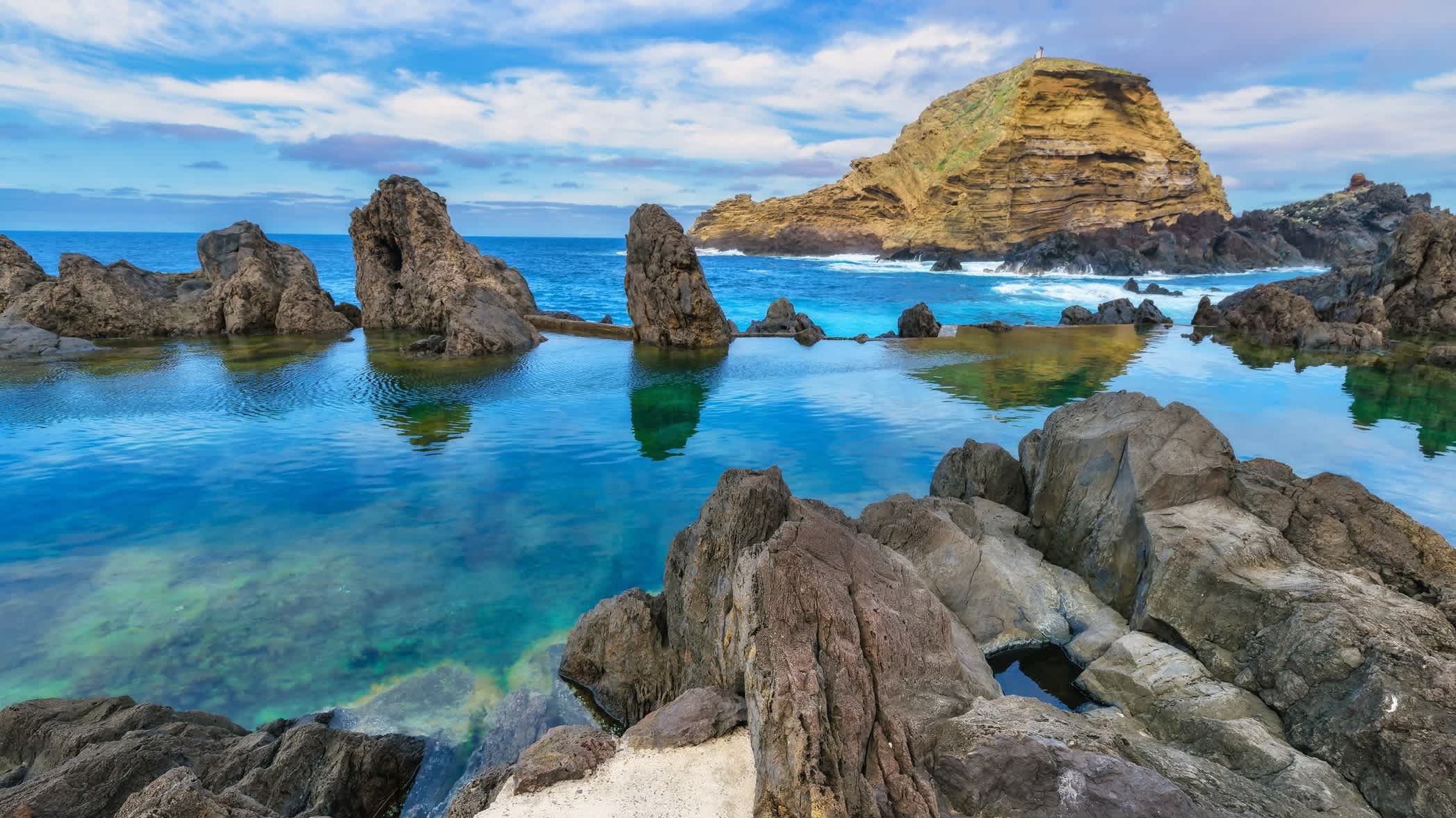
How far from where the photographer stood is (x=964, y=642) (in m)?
6.94

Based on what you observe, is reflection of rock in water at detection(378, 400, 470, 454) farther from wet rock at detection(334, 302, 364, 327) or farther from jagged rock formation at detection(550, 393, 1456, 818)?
wet rock at detection(334, 302, 364, 327)

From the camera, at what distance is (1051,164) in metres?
91.2

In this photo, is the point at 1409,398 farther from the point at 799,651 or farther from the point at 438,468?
the point at 438,468

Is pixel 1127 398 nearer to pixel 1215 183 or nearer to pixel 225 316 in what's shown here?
pixel 225 316

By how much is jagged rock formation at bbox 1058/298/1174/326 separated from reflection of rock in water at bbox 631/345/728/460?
75.9 feet

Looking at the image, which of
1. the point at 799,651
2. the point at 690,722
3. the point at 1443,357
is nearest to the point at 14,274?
the point at 690,722

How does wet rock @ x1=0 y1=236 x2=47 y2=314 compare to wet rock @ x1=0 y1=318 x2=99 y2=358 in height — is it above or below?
above

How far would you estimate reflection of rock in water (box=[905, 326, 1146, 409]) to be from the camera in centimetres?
2238

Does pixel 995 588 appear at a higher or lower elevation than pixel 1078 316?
lower

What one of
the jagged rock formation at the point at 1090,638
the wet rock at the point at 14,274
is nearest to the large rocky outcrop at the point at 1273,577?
the jagged rock formation at the point at 1090,638

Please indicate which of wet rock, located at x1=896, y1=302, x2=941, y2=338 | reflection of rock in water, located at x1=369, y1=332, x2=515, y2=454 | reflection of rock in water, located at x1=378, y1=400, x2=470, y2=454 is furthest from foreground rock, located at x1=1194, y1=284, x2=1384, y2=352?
reflection of rock in water, located at x1=378, y1=400, x2=470, y2=454

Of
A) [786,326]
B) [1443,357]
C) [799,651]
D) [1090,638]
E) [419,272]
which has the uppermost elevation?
[419,272]

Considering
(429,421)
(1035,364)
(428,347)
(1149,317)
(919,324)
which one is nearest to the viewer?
(429,421)

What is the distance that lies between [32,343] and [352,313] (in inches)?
506
